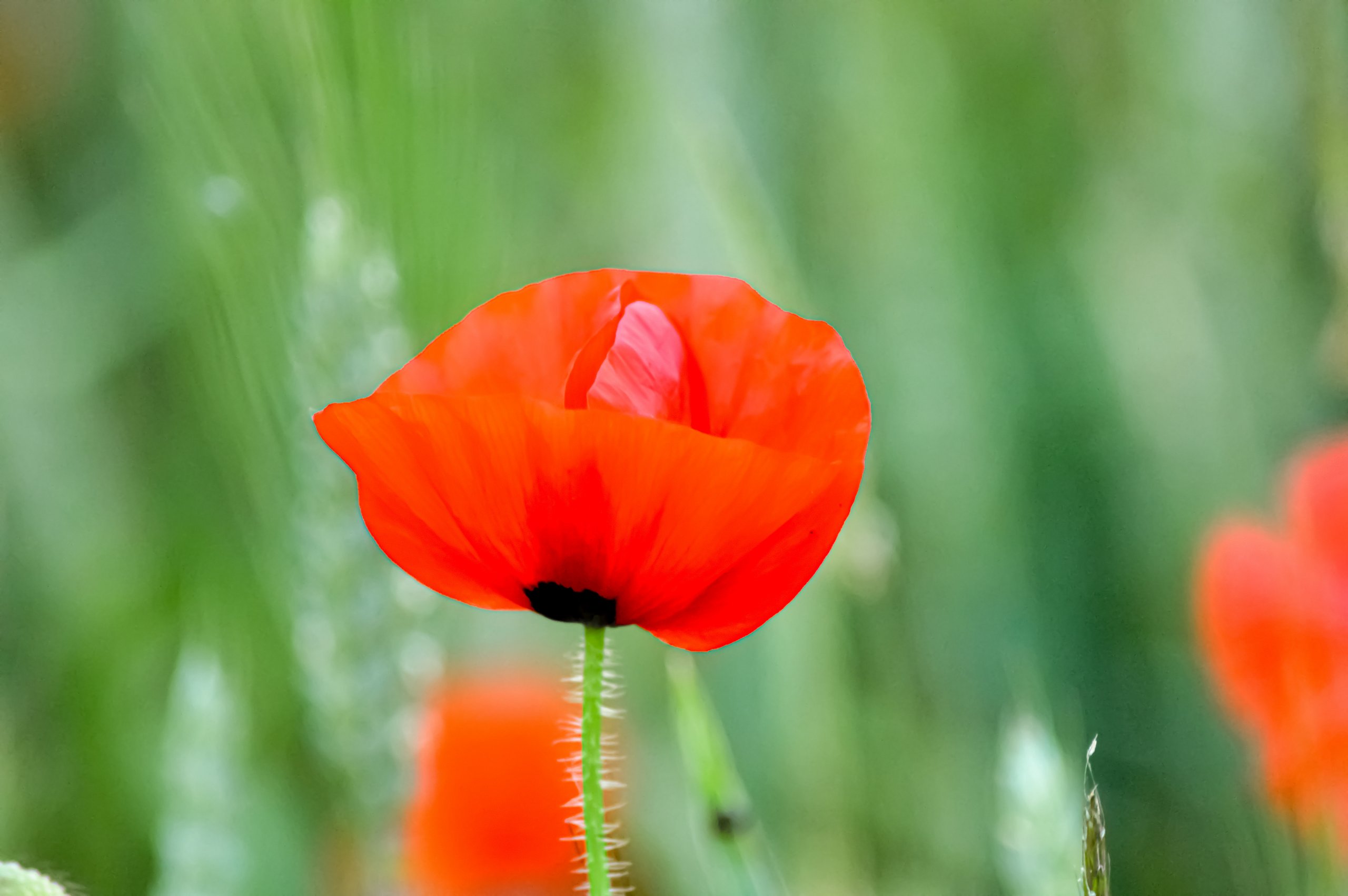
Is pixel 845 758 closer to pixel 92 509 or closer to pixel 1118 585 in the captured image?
pixel 1118 585

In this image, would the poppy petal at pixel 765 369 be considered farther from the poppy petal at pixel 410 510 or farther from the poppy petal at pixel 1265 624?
the poppy petal at pixel 1265 624

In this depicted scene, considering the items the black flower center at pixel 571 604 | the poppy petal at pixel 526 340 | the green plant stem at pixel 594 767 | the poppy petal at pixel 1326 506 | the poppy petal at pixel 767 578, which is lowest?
the green plant stem at pixel 594 767

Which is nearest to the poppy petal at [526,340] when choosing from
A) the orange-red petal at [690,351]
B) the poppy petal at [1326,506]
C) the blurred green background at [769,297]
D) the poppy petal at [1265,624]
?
the orange-red petal at [690,351]

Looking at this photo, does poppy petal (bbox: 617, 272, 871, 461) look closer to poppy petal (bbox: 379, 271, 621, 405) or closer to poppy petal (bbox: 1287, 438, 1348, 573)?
poppy petal (bbox: 379, 271, 621, 405)

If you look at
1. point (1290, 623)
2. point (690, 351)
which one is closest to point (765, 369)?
point (690, 351)

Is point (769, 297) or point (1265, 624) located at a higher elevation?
point (769, 297)

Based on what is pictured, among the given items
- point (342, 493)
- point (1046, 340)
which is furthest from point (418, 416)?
point (1046, 340)

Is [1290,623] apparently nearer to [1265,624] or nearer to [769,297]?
[1265,624]
